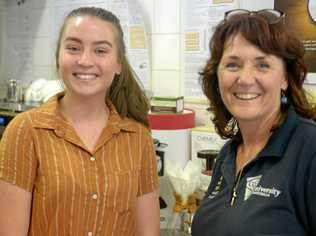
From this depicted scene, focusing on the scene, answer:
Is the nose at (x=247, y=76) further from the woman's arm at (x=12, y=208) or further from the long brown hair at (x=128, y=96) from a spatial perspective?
the woman's arm at (x=12, y=208)

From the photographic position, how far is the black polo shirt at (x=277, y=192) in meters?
0.88

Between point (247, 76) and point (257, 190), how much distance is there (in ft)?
0.83

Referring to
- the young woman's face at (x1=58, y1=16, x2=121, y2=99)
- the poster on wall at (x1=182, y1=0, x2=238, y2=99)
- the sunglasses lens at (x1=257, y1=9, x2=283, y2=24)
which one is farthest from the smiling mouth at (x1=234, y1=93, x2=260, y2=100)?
the poster on wall at (x1=182, y1=0, x2=238, y2=99)

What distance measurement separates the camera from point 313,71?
1.68 m

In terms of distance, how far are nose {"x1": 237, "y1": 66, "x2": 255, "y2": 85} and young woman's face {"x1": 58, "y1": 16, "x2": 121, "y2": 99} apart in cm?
36

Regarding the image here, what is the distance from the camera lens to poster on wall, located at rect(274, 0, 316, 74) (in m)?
1.67

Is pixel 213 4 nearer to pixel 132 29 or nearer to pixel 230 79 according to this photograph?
pixel 132 29

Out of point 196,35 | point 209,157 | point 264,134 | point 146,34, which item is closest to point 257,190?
point 264,134

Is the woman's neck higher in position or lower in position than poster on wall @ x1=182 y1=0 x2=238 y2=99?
lower

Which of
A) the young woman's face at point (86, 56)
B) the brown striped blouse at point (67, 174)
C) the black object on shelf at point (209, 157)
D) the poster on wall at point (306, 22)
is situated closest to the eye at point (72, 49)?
the young woman's face at point (86, 56)

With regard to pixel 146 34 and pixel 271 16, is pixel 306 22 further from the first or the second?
pixel 146 34

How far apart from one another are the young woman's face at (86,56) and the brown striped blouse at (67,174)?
0.11 metres

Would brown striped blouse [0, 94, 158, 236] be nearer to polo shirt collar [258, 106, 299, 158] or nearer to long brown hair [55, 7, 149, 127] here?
long brown hair [55, 7, 149, 127]

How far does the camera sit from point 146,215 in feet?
4.18
